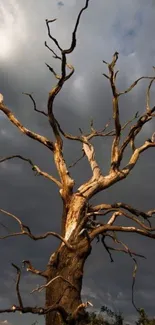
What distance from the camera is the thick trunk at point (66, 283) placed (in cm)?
908

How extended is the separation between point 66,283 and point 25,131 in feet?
16.4

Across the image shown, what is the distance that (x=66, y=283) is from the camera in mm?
9328

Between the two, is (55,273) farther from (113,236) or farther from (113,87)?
(113,87)

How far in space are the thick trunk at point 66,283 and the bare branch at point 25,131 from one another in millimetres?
3425

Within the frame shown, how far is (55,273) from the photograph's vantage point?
31.8ft

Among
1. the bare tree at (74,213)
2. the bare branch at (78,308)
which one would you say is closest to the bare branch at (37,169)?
the bare tree at (74,213)

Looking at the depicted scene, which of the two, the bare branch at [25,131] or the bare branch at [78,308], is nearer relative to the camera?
the bare branch at [78,308]

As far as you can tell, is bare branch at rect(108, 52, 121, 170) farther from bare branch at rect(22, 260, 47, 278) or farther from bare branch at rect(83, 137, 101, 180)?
bare branch at rect(22, 260, 47, 278)

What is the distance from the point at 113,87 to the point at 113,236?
4190 millimetres

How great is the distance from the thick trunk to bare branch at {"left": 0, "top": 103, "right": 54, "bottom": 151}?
3425 millimetres

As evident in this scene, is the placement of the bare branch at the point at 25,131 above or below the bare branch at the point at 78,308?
above

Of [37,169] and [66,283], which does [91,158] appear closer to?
[37,169]

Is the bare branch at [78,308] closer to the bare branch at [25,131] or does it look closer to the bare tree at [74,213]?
the bare tree at [74,213]

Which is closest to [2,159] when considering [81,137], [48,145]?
[48,145]
